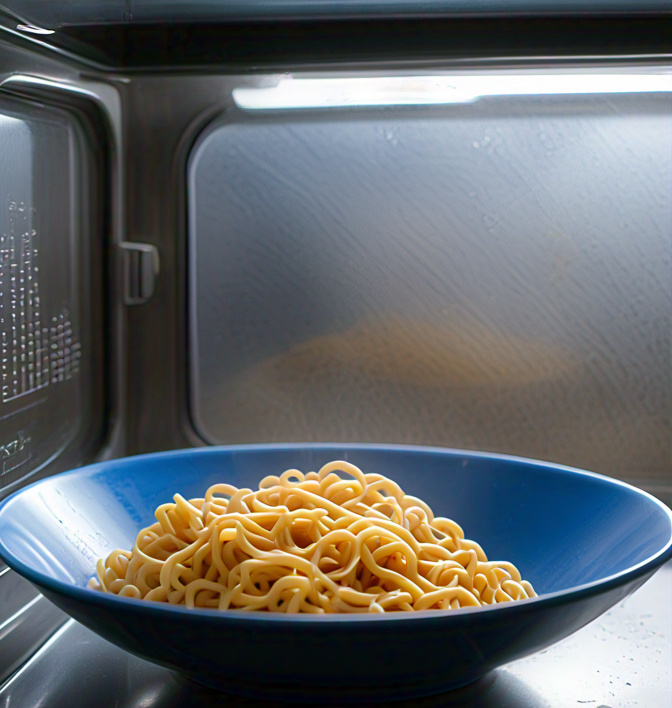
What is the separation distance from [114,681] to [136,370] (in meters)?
0.52

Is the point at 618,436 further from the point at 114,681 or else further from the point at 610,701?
the point at 114,681

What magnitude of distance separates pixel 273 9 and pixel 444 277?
41 cm

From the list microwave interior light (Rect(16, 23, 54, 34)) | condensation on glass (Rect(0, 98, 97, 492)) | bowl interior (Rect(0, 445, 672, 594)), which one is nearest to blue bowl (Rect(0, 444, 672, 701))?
bowl interior (Rect(0, 445, 672, 594))

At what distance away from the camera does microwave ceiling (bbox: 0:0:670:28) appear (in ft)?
2.84

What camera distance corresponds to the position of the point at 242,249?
1.18 m

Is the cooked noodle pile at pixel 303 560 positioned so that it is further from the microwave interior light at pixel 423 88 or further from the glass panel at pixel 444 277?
the microwave interior light at pixel 423 88

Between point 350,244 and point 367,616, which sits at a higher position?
point 350,244

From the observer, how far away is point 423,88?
1098mm

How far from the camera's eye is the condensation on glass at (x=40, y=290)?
89 cm

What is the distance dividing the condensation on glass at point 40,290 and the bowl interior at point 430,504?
0.29 ft

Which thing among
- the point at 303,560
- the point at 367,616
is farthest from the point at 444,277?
the point at 367,616

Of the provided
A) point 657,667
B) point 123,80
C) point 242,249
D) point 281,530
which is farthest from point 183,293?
point 657,667

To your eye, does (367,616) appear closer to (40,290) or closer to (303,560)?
(303,560)

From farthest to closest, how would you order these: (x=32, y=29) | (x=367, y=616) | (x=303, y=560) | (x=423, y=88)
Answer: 1. (x=423, y=88)
2. (x=32, y=29)
3. (x=303, y=560)
4. (x=367, y=616)
